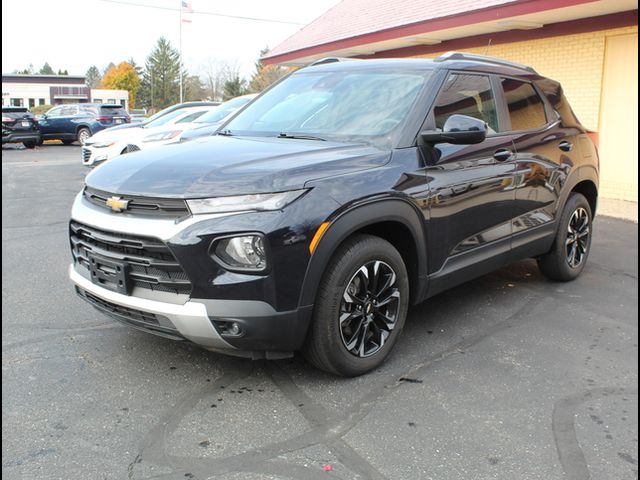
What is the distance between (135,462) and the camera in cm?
278

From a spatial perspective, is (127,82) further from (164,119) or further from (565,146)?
(565,146)

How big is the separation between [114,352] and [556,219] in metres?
3.65

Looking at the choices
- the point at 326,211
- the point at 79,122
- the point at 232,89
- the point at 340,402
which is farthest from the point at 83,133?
the point at 232,89

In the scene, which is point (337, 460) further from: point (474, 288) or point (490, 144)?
point (474, 288)

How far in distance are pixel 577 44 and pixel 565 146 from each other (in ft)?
21.8

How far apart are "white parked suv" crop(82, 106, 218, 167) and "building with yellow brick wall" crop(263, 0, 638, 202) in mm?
4812

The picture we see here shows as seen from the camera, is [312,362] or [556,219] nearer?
[312,362]

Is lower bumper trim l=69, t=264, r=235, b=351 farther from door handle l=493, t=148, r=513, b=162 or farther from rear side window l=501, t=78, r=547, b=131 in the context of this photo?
rear side window l=501, t=78, r=547, b=131

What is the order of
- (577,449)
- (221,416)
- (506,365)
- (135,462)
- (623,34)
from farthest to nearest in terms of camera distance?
(623,34) < (506,365) < (221,416) < (577,449) < (135,462)

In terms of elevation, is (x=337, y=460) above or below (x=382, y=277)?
below

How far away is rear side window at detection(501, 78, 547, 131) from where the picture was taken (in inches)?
192

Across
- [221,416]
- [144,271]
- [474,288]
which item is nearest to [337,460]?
[221,416]

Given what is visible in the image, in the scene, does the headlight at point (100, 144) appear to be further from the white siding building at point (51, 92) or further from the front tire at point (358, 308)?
the white siding building at point (51, 92)

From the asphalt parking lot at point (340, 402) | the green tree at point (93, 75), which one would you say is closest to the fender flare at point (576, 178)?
the asphalt parking lot at point (340, 402)
